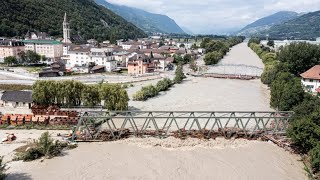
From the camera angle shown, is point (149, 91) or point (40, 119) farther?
point (149, 91)

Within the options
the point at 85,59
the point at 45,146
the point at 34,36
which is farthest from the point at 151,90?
the point at 34,36

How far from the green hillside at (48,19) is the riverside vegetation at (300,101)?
69.9 meters

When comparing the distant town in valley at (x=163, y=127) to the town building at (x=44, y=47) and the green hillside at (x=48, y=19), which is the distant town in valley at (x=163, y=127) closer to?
the town building at (x=44, y=47)

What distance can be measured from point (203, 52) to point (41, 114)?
79251 millimetres

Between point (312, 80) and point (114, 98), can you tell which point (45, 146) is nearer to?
point (114, 98)

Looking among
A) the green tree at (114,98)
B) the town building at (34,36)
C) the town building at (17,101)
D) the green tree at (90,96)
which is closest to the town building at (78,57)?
the town building at (34,36)

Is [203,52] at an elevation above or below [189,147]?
above

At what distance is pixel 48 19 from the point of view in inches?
3991

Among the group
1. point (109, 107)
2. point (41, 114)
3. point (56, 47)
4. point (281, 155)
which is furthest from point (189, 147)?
point (56, 47)

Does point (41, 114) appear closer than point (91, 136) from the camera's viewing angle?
No

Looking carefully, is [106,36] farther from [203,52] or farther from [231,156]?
[231,156]

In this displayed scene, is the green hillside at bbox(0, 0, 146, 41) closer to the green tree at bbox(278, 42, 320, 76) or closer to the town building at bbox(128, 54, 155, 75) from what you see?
the town building at bbox(128, 54, 155, 75)

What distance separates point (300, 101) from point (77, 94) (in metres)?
18.7

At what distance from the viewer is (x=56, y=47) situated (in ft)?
227
